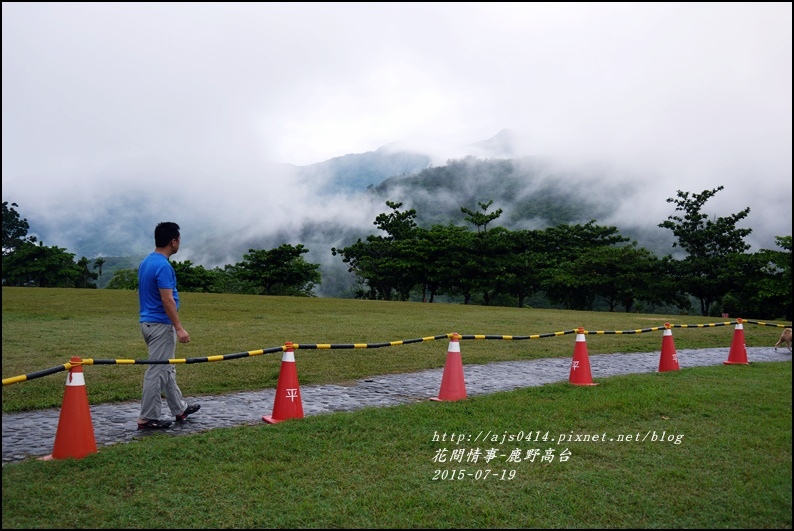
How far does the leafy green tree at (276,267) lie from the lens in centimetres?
4850

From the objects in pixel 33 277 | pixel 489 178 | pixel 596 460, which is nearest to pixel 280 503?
pixel 596 460

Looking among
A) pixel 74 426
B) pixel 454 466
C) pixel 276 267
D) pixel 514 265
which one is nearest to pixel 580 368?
pixel 454 466

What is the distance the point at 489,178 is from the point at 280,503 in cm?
15938

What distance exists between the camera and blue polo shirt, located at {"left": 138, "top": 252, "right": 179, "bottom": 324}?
20.5 feet

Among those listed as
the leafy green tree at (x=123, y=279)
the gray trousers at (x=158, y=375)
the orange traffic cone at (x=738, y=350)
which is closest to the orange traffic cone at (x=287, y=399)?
the gray trousers at (x=158, y=375)

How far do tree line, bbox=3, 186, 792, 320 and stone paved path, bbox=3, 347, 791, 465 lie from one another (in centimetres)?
3371

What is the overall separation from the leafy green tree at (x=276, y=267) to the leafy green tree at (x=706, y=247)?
2960 cm

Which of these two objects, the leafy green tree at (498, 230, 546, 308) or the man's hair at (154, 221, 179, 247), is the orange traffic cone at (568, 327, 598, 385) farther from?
the leafy green tree at (498, 230, 546, 308)

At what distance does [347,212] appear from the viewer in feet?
422

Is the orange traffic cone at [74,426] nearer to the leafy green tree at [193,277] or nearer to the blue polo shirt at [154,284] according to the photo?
the blue polo shirt at [154,284]

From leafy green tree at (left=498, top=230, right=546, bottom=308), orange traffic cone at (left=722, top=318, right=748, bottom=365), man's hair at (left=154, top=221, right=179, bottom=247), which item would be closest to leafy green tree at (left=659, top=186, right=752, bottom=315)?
leafy green tree at (left=498, top=230, right=546, bottom=308)

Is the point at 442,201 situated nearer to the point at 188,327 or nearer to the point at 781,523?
the point at 188,327

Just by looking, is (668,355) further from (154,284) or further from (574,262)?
(574,262)

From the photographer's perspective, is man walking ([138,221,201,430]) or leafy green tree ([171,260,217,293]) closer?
man walking ([138,221,201,430])
